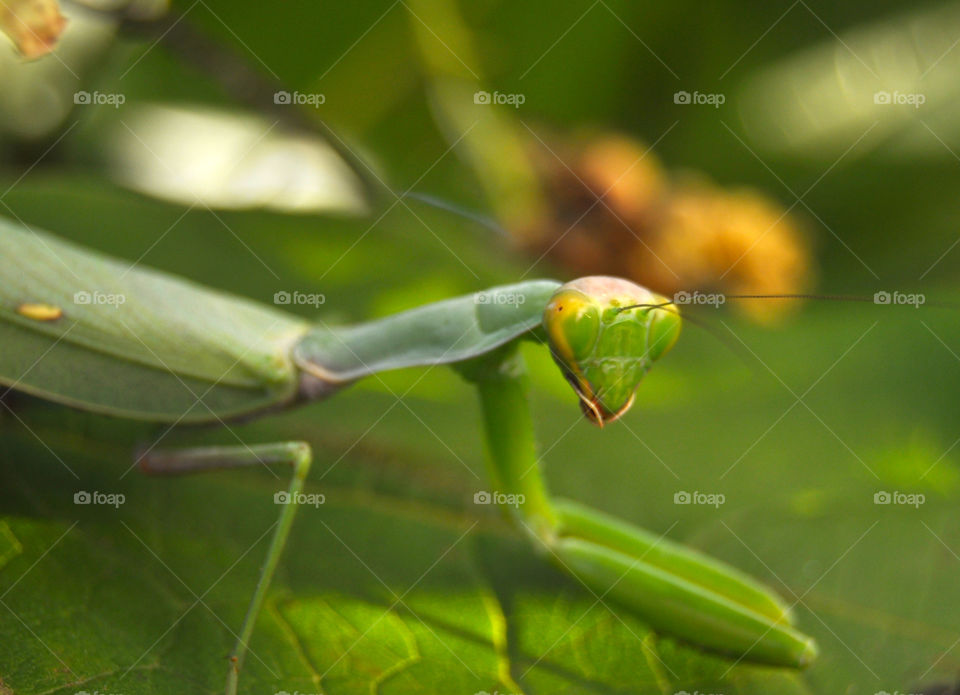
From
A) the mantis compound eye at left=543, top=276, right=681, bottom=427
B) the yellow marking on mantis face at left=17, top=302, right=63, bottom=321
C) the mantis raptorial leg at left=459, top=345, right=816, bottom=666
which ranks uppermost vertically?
the yellow marking on mantis face at left=17, top=302, right=63, bottom=321

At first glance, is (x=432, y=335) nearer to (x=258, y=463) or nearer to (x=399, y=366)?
(x=399, y=366)

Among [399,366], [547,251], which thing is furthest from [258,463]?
[547,251]

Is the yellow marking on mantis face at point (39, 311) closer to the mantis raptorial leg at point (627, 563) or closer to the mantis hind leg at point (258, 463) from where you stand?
the mantis hind leg at point (258, 463)

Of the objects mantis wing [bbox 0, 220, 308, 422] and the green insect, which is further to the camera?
mantis wing [bbox 0, 220, 308, 422]

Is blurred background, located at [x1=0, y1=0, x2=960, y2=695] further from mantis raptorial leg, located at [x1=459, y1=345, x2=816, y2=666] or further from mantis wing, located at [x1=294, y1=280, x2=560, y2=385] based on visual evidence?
mantis wing, located at [x1=294, y1=280, x2=560, y2=385]

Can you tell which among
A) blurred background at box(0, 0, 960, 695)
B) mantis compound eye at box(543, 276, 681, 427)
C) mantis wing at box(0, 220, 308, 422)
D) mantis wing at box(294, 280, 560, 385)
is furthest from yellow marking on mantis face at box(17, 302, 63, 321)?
mantis compound eye at box(543, 276, 681, 427)

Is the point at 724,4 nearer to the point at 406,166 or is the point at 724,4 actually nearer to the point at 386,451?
the point at 406,166

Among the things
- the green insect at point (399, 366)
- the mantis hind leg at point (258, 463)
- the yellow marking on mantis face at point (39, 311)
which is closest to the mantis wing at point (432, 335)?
the green insect at point (399, 366)

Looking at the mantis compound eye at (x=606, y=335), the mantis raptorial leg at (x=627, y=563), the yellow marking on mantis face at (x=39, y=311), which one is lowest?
the mantis raptorial leg at (x=627, y=563)

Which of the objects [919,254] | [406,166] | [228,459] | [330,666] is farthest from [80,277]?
[919,254]
